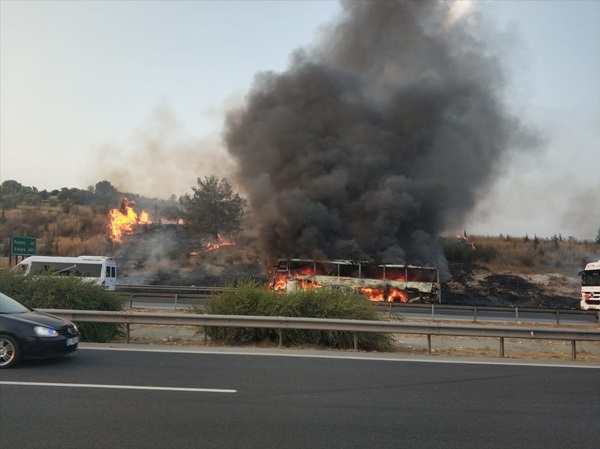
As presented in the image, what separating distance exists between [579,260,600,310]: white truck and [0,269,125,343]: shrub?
867 inches

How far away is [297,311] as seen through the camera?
1135 cm

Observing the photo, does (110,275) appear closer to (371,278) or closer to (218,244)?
(371,278)

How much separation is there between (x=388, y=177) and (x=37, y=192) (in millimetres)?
60790

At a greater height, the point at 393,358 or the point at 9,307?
the point at 9,307

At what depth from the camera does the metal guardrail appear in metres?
9.99

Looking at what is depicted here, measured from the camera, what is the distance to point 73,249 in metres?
39.6

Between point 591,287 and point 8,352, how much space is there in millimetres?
25315

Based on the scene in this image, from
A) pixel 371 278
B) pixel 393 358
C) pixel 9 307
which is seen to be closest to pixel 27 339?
pixel 9 307

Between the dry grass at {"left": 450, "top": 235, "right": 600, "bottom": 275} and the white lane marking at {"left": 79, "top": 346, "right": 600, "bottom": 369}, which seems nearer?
the white lane marking at {"left": 79, "top": 346, "right": 600, "bottom": 369}

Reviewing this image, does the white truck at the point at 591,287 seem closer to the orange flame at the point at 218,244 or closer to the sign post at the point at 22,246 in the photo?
the orange flame at the point at 218,244

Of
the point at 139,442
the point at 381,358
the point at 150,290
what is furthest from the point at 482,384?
the point at 150,290

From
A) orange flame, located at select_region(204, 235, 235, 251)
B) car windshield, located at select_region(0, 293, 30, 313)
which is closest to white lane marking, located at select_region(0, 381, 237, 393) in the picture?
car windshield, located at select_region(0, 293, 30, 313)

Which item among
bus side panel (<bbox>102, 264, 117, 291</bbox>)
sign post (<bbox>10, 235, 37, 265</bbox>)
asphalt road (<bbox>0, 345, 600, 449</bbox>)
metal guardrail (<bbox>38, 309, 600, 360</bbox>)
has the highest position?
sign post (<bbox>10, 235, 37, 265</bbox>)

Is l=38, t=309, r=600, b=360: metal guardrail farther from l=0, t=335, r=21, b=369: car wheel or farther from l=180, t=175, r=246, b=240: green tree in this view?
l=180, t=175, r=246, b=240: green tree
